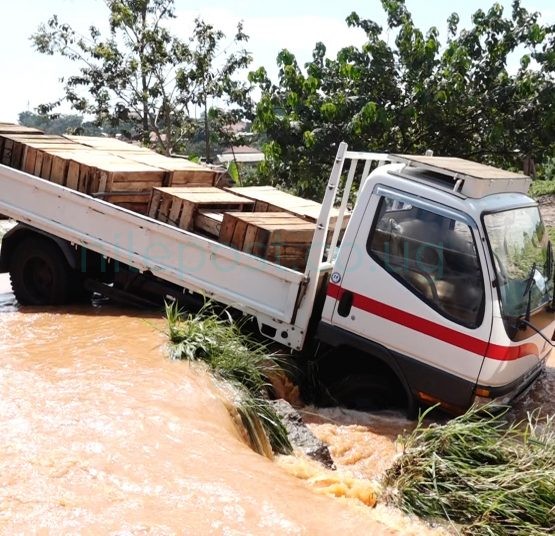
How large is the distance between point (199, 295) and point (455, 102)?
885 centimetres

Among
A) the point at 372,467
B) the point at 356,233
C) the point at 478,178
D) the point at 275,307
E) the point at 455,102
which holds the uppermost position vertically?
the point at 455,102

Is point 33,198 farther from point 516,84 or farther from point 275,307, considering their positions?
point 516,84

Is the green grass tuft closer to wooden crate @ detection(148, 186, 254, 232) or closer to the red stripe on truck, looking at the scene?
wooden crate @ detection(148, 186, 254, 232)

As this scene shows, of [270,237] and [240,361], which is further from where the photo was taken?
[270,237]

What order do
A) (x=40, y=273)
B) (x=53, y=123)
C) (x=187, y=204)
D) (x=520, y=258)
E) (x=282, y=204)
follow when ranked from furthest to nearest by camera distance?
(x=53, y=123) < (x=40, y=273) < (x=282, y=204) < (x=187, y=204) < (x=520, y=258)

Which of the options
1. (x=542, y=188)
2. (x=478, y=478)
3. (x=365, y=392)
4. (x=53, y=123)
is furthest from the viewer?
(x=53, y=123)

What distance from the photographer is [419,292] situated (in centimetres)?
551

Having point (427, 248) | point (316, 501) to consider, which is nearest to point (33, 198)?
point (427, 248)

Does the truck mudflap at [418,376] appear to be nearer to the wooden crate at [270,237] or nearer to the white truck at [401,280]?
the white truck at [401,280]

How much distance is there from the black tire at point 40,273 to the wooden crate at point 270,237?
1.88 metres

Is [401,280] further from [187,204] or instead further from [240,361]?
[187,204]

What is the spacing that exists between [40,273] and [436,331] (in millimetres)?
4101

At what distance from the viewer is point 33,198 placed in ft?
22.8

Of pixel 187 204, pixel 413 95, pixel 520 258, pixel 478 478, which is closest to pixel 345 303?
pixel 520 258
